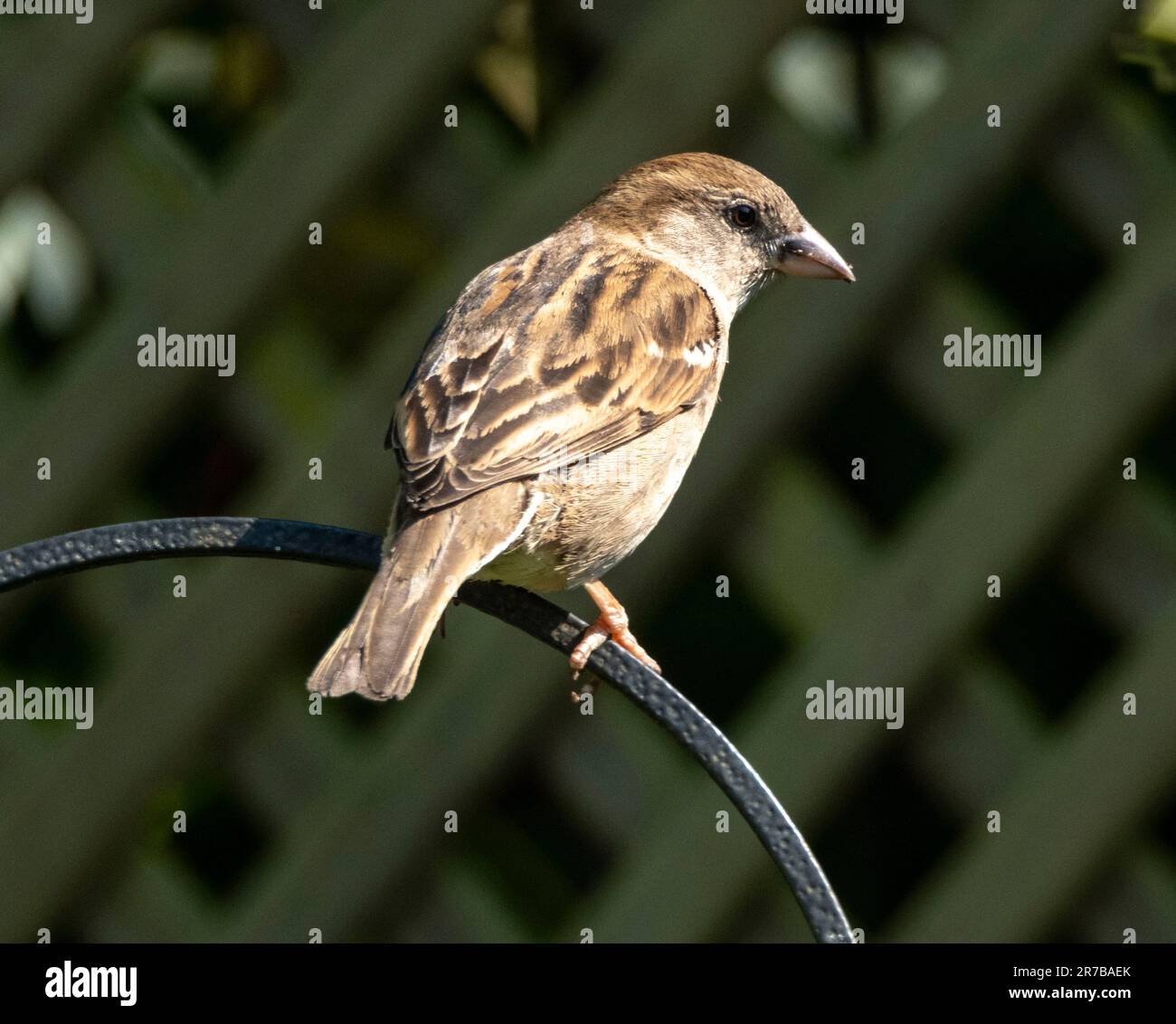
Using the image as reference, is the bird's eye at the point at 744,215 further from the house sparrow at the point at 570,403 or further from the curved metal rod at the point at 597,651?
the curved metal rod at the point at 597,651

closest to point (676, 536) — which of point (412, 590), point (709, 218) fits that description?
point (709, 218)

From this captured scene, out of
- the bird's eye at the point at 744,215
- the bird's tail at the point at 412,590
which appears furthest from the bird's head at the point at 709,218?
the bird's tail at the point at 412,590

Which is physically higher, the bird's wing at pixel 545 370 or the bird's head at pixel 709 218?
the bird's head at pixel 709 218

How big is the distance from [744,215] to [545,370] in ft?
1.90

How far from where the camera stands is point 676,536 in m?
2.55

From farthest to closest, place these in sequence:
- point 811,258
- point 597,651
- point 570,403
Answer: point 811,258 < point 570,403 < point 597,651

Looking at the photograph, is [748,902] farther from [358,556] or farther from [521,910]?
[358,556]

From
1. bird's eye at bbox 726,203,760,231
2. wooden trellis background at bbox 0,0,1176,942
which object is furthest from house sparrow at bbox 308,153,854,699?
wooden trellis background at bbox 0,0,1176,942

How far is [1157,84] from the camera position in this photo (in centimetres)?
265

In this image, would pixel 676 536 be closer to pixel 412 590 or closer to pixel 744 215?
pixel 744 215

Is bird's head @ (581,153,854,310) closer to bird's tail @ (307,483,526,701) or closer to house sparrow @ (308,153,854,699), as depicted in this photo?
house sparrow @ (308,153,854,699)

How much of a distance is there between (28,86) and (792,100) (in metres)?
1.16

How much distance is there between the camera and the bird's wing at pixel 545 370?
2.00 metres

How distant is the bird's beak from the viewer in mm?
2400
